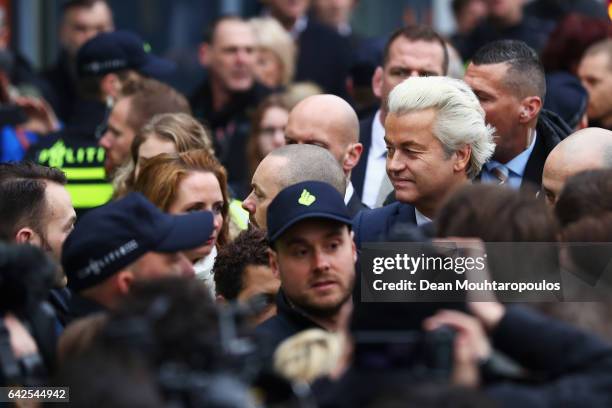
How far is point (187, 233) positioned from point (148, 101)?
9.99 feet

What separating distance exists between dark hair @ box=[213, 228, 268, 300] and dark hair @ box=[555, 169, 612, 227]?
1405mm

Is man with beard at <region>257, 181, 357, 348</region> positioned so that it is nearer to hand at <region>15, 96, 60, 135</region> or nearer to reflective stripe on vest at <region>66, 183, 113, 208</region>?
reflective stripe on vest at <region>66, 183, 113, 208</region>

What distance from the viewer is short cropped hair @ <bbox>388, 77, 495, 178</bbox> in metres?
5.74

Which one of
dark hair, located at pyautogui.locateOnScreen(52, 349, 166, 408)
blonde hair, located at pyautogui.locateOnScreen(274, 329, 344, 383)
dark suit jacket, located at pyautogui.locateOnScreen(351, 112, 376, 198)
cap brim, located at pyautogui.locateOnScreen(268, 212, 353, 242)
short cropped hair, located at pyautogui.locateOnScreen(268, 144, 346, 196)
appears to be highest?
dark hair, located at pyautogui.locateOnScreen(52, 349, 166, 408)

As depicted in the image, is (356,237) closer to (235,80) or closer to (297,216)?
(297,216)

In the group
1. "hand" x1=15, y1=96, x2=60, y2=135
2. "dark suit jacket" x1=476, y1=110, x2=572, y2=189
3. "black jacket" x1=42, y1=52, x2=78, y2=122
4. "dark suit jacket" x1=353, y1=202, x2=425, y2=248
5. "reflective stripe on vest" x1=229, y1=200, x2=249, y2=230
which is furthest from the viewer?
"black jacket" x1=42, y1=52, x2=78, y2=122

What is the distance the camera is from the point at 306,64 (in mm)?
10805

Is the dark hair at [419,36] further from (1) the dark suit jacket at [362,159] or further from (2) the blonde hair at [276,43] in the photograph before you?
(2) the blonde hair at [276,43]

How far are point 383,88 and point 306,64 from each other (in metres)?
3.45

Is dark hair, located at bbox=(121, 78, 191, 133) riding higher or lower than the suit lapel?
higher

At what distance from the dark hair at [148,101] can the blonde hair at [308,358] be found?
3.69 m

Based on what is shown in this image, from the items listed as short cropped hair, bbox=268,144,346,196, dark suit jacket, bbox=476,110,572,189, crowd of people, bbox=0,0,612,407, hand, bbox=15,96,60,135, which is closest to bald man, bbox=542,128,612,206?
crowd of people, bbox=0,0,612,407

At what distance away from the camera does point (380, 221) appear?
5715mm

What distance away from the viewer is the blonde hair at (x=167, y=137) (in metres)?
6.83
